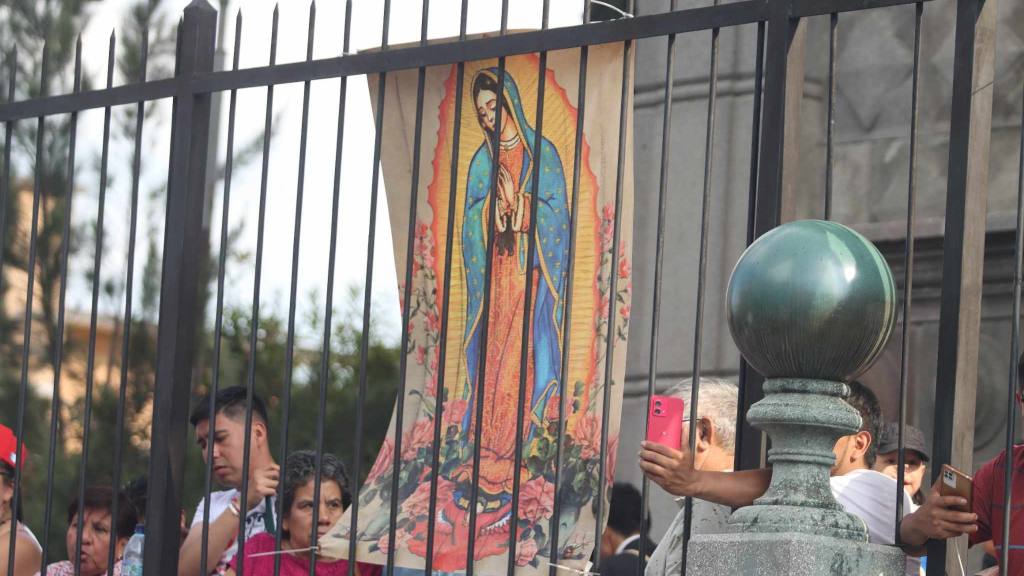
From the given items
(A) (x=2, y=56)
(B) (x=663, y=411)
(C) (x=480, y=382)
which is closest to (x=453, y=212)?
(C) (x=480, y=382)

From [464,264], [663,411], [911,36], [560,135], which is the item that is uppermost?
[911,36]

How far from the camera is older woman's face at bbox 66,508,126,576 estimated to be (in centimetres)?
569

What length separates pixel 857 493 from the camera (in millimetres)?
3914

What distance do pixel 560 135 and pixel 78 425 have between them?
8.70 metres

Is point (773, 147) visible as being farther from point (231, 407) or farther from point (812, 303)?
point (231, 407)

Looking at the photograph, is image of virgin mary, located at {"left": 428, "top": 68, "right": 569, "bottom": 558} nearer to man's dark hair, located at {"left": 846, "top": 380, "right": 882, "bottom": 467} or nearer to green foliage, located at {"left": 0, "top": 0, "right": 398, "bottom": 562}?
man's dark hair, located at {"left": 846, "top": 380, "right": 882, "bottom": 467}

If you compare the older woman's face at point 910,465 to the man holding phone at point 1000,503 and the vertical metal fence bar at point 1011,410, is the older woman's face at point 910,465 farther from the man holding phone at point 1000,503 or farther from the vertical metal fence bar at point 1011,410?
the vertical metal fence bar at point 1011,410

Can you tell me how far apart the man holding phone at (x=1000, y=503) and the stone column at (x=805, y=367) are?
1.06 ft

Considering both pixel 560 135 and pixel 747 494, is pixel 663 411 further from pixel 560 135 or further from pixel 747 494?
pixel 560 135

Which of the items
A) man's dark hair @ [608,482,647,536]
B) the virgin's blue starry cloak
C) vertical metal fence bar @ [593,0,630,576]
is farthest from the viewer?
man's dark hair @ [608,482,647,536]

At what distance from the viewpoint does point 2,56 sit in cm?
1145

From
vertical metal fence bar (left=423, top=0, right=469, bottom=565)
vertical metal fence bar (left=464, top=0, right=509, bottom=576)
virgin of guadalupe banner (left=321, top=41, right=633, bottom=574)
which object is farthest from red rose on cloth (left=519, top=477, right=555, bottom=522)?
vertical metal fence bar (left=423, top=0, right=469, bottom=565)

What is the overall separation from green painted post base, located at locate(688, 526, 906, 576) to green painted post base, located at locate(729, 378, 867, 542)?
0.16ft

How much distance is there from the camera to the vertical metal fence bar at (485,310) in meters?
4.02
